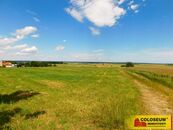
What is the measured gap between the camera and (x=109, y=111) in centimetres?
1255

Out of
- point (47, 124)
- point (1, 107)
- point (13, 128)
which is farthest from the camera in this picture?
point (1, 107)

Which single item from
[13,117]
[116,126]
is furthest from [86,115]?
[13,117]

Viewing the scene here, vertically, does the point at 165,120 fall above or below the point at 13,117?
above

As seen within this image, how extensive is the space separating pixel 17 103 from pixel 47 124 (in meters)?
5.46

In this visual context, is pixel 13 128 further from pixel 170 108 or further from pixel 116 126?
pixel 170 108

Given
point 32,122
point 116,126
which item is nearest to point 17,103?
point 32,122

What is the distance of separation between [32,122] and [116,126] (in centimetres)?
373

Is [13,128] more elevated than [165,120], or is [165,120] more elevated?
[165,120]

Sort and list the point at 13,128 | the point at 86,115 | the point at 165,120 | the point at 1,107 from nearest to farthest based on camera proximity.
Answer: the point at 165,120 < the point at 13,128 < the point at 86,115 < the point at 1,107

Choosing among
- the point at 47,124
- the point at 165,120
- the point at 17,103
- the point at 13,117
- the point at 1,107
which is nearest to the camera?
the point at 165,120

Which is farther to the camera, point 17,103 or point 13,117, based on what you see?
point 17,103

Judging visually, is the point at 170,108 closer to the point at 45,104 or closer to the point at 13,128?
the point at 45,104

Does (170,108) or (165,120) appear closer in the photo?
(165,120)

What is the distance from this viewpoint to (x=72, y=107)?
14.0 metres
